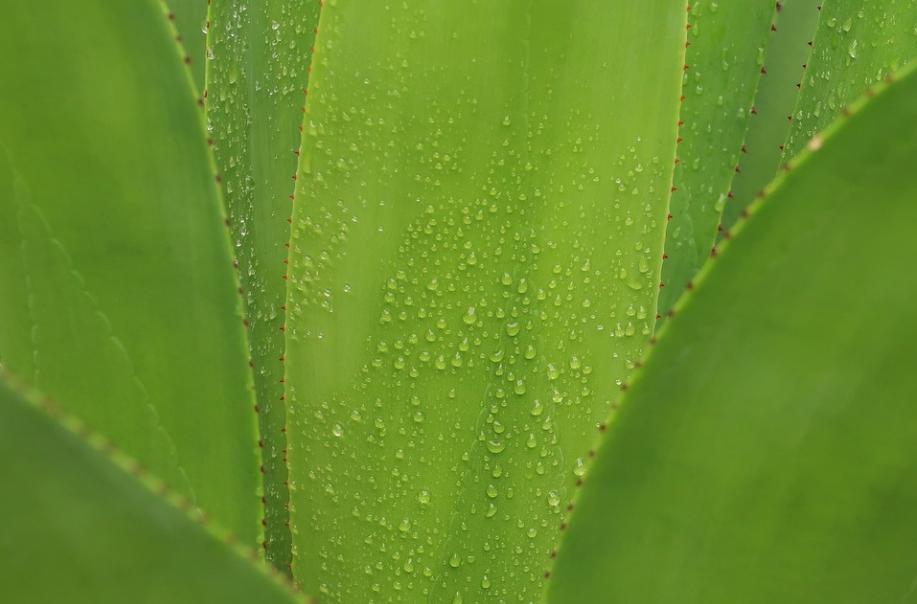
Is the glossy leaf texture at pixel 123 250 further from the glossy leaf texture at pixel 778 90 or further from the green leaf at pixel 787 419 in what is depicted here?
the glossy leaf texture at pixel 778 90

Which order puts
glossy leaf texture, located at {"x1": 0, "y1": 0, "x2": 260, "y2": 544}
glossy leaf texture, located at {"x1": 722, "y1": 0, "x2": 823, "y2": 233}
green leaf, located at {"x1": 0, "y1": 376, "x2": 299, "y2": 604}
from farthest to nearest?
glossy leaf texture, located at {"x1": 722, "y1": 0, "x2": 823, "y2": 233}, glossy leaf texture, located at {"x1": 0, "y1": 0, "x2": 260, "y2": 544}, green leaf, located at {"x1": 0, "y1": 376, "x2": 299, "y2": 604}

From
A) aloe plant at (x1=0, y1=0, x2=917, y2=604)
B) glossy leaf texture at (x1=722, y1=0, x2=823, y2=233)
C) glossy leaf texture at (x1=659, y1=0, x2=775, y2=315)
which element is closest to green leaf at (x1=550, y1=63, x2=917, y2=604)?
aloe plant at (x1=0, y1=0, x2=917, y2=604)

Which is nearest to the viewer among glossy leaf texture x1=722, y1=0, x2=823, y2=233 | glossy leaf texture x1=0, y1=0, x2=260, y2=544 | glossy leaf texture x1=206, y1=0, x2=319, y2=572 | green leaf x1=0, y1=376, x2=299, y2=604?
green leaf x1=0, y1=376, x2=299, y2=604

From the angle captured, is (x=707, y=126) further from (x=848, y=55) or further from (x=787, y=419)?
(x=787, y=419)

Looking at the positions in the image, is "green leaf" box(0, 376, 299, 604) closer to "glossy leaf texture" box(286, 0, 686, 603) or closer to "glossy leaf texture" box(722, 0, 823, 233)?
"glossy leaf texture" box(286, 0, 686, 603)

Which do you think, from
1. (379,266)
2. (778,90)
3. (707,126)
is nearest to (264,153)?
(379,266)


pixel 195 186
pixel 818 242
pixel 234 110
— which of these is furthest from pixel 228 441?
pixel 818 242

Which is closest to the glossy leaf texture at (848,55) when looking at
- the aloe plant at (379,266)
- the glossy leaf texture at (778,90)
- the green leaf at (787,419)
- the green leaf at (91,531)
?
the glossy leaf texture at (778,90)

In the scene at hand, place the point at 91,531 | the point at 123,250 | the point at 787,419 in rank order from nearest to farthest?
1. the point at 91,531
2. the point at 787,419
3. the point at 123,250
